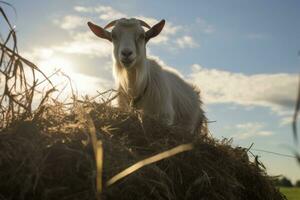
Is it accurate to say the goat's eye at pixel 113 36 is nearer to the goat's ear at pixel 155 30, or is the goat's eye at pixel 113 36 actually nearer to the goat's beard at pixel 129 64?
the goat's ear at pixel 155 30

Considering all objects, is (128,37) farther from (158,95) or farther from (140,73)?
(158,95)

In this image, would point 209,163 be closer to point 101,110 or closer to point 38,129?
point 101,110

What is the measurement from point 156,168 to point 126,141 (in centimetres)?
59

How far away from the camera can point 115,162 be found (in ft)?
12.9

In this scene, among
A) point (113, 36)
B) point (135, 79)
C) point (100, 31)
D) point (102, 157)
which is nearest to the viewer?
point (102, 157)

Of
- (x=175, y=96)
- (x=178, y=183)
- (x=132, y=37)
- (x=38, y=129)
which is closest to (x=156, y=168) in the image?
(x=178, y=183)

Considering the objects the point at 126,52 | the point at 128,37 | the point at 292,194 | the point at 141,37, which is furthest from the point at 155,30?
the point at 292,194

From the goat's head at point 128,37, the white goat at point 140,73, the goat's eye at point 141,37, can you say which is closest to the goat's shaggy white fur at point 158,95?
the white goat at point 140,73

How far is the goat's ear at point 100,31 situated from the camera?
11422mm

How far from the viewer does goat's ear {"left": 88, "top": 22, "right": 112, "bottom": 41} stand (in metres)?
11.4

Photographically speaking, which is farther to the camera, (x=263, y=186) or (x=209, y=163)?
(x=263, y=186)

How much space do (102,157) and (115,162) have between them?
4.5 inches

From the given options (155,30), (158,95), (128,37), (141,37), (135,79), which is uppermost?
(155,30)

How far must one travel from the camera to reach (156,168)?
4.06 m
